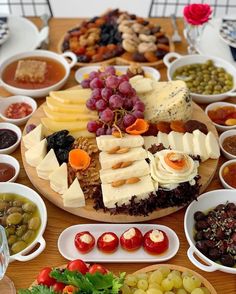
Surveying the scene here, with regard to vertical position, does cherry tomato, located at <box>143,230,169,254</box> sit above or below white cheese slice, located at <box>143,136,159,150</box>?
below

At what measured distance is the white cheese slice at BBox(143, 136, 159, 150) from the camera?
1846 mm

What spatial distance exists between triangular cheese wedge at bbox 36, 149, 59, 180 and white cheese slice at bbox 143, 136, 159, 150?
37 cm

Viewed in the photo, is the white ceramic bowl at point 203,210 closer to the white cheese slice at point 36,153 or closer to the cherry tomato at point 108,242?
the cherry tomato at point 108,242

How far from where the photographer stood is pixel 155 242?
61.6 inches

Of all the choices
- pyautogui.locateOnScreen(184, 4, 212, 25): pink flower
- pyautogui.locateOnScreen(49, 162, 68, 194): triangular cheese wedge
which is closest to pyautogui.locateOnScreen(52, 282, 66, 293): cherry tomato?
pyautogui.locateOnScreen(49, 162, 68, 194): triangular cheese wedge

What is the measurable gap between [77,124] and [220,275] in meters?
0.84

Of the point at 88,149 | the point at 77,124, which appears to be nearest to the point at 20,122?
the point at 77,124

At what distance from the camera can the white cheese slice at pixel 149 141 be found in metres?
1.85

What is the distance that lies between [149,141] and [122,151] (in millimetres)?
142

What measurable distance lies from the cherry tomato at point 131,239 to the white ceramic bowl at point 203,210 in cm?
17

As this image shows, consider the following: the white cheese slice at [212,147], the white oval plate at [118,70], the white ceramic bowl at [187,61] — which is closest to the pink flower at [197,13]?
the white ceramic bowl at [187,61]

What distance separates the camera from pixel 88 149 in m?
1.82

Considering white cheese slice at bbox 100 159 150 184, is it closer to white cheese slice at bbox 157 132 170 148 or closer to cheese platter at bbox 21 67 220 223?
cheese platter at bbox 21 67 220 223

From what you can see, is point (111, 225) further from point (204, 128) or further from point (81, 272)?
point (204, 128)
